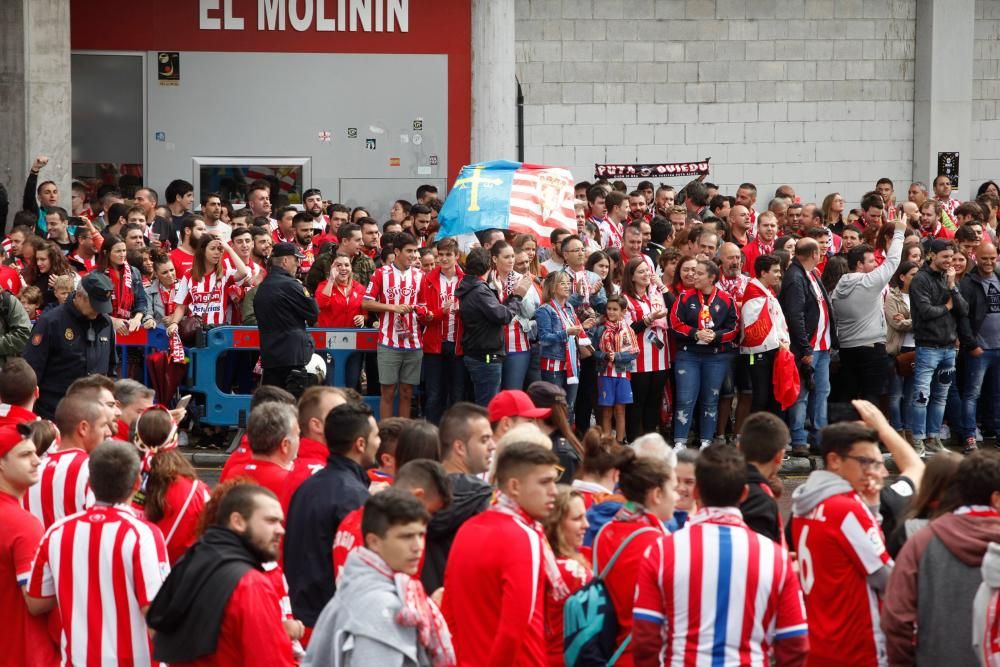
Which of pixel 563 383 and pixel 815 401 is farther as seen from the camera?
pixel 815 401

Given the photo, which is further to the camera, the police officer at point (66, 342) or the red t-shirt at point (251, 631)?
the police officer at point (66, 342)

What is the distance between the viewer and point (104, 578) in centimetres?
639

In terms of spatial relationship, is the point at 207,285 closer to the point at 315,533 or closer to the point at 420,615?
the point at 315,533

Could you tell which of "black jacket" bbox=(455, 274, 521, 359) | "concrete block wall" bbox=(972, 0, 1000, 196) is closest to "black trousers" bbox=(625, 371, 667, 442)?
"black jacket" bbox=(455, 274, 521, 359)

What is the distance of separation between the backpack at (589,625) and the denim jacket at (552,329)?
8003 mm

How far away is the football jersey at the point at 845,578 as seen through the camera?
6.70 meters

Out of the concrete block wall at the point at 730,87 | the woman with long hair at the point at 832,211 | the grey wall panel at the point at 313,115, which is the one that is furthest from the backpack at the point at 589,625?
the concrete block wall at the point at 730,87

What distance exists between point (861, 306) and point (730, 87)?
950 centimetres

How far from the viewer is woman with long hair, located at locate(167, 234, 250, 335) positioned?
14367 millimetres

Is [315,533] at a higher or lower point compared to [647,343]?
lower

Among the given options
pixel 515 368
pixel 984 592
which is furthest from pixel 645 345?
pixel 984 592

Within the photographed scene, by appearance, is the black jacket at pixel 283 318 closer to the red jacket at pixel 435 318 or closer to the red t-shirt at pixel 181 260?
the red jacket at pixel 435 318

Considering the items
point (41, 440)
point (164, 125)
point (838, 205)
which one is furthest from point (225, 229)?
point (41, 440)

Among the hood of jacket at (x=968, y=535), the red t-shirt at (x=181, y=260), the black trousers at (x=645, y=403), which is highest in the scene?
the red t-shirt at (x=181, y=260)
